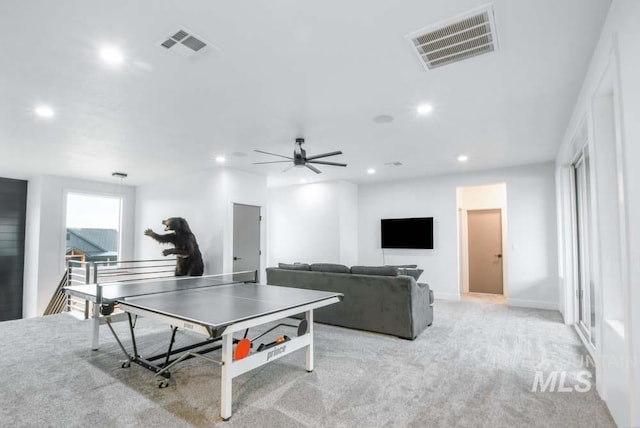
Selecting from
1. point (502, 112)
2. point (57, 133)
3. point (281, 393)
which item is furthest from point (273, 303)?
point (57, 133)

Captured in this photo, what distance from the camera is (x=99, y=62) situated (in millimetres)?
2617

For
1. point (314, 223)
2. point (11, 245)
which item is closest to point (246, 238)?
point (314, 223)

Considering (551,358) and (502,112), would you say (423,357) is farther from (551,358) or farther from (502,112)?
(502,112)

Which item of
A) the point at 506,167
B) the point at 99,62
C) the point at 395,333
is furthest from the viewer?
the point at 506,167

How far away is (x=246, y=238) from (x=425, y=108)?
14.7ft

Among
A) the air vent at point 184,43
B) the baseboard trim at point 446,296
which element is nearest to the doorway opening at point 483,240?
the baseboard trim at point 446,296

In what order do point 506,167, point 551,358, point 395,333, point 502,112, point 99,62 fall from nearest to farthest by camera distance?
point 99,62 → point 551,358 → point 502,112 → point 395,333 → point 506,167

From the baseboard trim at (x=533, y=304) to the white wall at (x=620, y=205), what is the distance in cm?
366

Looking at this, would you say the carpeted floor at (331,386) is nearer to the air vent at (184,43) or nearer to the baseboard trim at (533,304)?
the baseboard trim at (533,304)

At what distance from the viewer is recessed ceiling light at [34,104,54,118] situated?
346 cm

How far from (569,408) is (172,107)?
4361mm

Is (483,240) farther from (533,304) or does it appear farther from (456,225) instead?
(533,304)

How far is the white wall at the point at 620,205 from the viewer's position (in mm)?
1743

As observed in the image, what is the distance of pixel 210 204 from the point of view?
21.4ft
